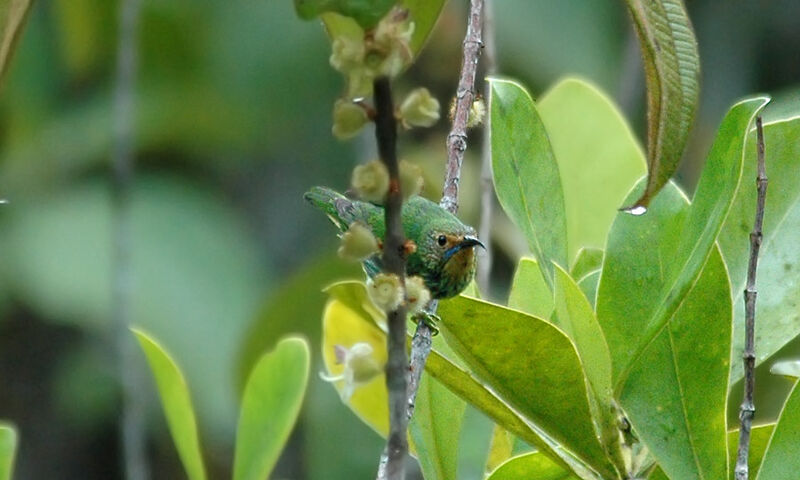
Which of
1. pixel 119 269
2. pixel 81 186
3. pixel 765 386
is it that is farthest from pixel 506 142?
pixel 81 186

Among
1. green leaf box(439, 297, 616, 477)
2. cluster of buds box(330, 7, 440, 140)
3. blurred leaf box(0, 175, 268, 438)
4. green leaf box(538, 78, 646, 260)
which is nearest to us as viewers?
cluster of buds box(330, 7, 440, 140)

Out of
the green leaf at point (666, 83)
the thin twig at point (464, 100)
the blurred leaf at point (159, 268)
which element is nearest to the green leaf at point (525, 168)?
the thin twig at point (464, 100)

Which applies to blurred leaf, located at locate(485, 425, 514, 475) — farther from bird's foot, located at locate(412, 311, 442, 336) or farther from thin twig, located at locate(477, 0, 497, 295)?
Result: thin twig, located at locate(477, 0, 497, 295)

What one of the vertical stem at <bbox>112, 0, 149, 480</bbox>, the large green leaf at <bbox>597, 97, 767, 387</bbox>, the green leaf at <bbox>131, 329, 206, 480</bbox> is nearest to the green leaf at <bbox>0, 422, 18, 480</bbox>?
the green leaf at <bbox>131, 329, 206, 480</bbox>

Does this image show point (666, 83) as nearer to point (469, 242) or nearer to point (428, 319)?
point (428, 319)

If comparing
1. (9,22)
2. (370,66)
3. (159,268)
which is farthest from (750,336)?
(159,268)

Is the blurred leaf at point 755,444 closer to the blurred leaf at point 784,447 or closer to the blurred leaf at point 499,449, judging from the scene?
the blurred leaf at point 784,447
